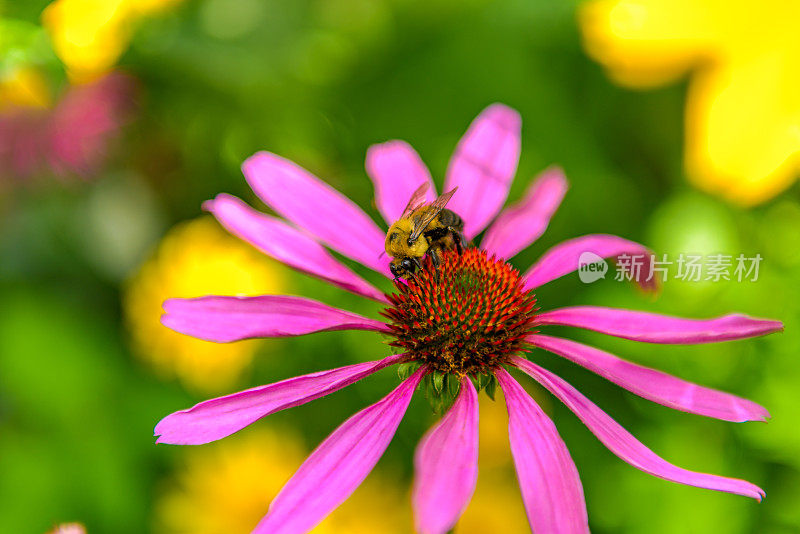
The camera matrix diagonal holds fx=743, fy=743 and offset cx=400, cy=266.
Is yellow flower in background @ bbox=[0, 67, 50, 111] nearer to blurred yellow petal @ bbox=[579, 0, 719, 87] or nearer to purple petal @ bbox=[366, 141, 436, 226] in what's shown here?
purple petal @ bbox=[366, 141, 436, 226]

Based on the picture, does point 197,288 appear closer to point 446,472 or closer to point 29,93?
point 29,93

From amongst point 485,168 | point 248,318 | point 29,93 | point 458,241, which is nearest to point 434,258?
point 458,241

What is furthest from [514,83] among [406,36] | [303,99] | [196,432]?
[196,432]

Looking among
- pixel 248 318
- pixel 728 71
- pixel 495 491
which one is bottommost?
pixel 495 491

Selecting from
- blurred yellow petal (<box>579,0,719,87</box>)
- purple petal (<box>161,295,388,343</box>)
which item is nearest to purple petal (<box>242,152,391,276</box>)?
purple petal (<box>161,295,388,343</box>)

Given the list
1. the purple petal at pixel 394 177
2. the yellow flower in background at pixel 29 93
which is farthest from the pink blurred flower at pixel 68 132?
the purple petal at pixel 394 177

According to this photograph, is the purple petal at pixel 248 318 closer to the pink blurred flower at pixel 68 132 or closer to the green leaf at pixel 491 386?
the green leaf at pixel 491 386
